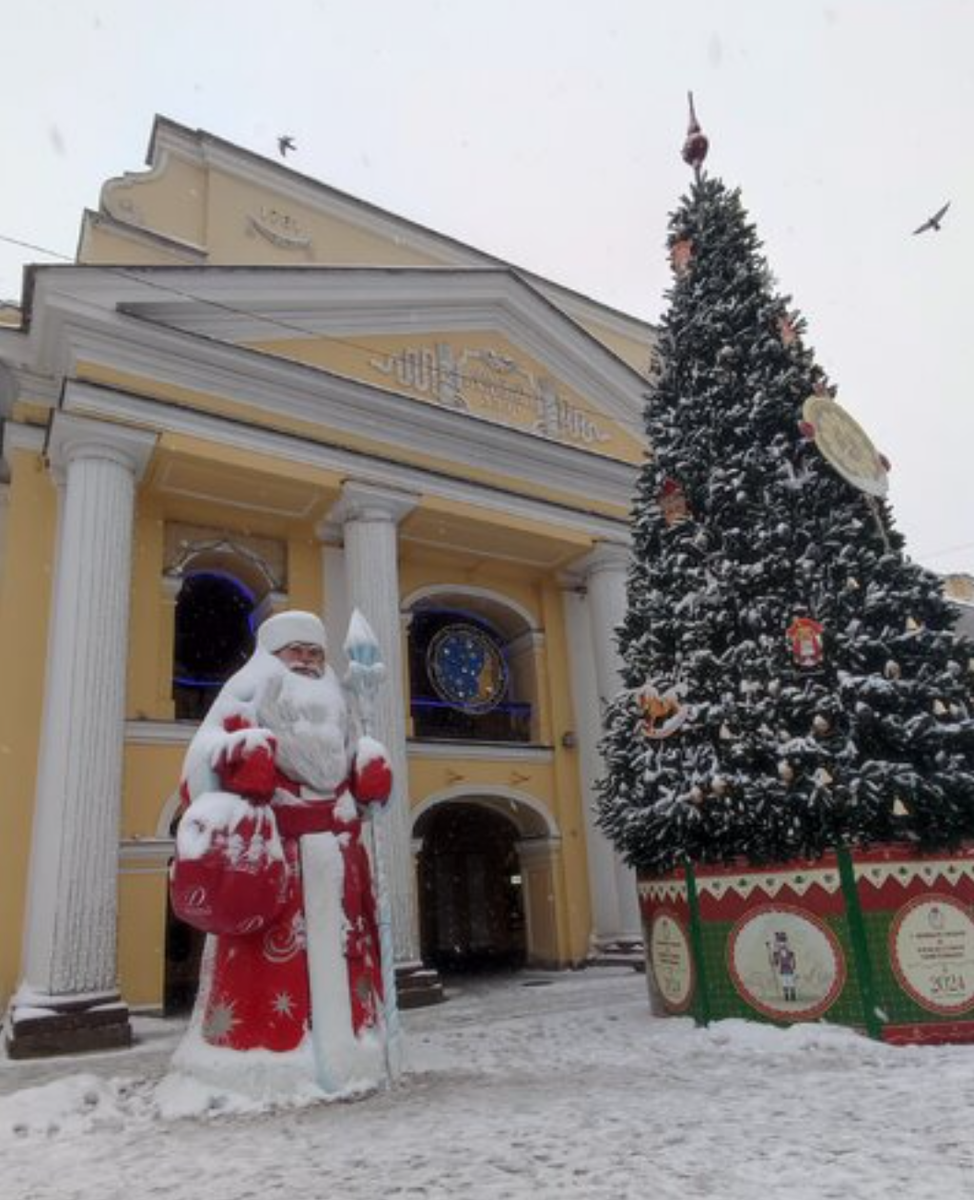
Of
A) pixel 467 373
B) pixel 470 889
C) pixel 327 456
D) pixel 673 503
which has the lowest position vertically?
pixel 470 889

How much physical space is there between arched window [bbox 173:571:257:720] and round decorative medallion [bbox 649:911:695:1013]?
789 cm

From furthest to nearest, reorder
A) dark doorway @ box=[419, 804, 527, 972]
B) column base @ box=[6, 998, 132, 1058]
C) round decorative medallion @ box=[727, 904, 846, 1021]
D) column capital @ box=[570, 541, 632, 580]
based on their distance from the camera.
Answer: dark doorway @ box=[419, 804, 527, 972] < column capital @ box=[570, 541, 632, 580] < column base @ box=[6, 998, 132, 1058] < round decorative medallion @ box=[727, 904, 846, 1021]

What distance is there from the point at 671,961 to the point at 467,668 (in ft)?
26.5

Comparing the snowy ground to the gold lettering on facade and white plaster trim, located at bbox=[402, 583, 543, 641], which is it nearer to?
white plaster trim, located at bbox=[402, 583, 543, 641]

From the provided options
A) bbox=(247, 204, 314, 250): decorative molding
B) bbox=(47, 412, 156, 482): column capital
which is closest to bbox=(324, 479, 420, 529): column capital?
bbox=(47, 412, 156, 482): column capital

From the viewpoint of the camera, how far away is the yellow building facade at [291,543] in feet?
32.3

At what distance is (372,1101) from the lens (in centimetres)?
521

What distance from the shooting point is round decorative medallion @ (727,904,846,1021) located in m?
6.61

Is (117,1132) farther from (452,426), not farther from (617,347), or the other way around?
(617,347)

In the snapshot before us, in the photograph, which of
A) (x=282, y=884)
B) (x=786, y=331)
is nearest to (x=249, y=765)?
(x=282, y=884)

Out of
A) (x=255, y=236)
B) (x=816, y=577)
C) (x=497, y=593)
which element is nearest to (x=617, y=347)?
(x=497, y=593)

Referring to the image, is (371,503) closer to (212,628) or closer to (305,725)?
(212,628)

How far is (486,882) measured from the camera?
16578 millimetres

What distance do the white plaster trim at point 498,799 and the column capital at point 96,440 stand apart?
627 centimetres
